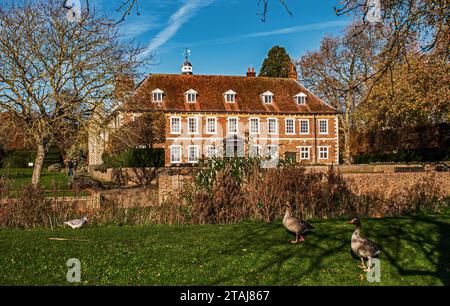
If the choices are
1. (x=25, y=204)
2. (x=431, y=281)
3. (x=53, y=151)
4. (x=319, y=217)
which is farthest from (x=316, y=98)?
(x=431, y=281)

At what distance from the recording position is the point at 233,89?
148 ft

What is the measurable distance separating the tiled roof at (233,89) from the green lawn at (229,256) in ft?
106

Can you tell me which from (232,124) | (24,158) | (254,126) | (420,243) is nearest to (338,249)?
(420,243)

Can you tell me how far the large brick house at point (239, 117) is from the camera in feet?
138

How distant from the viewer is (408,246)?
8305mm

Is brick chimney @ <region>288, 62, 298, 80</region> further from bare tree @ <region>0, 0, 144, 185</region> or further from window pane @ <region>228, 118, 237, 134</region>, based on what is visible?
bare tree @ <region>0, 0, 144, 185</region>

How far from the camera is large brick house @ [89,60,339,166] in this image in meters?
42.1

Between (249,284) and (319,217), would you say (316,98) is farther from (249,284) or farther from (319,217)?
(249,284)

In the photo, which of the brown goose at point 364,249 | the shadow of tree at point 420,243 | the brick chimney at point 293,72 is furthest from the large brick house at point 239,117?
the brown goose at point 364,249

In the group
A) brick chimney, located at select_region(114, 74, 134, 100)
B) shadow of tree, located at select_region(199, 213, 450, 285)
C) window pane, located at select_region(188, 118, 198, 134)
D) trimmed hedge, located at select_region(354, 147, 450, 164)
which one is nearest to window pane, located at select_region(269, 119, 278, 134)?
window pane, located at select_region(188, 118, 198, 134)

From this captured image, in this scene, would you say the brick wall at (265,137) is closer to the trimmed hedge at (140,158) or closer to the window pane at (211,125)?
the window pane at (211,125)

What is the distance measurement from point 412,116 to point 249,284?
1144 inches

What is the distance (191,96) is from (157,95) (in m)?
3.33

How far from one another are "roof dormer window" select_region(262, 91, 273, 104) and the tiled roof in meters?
0.42
